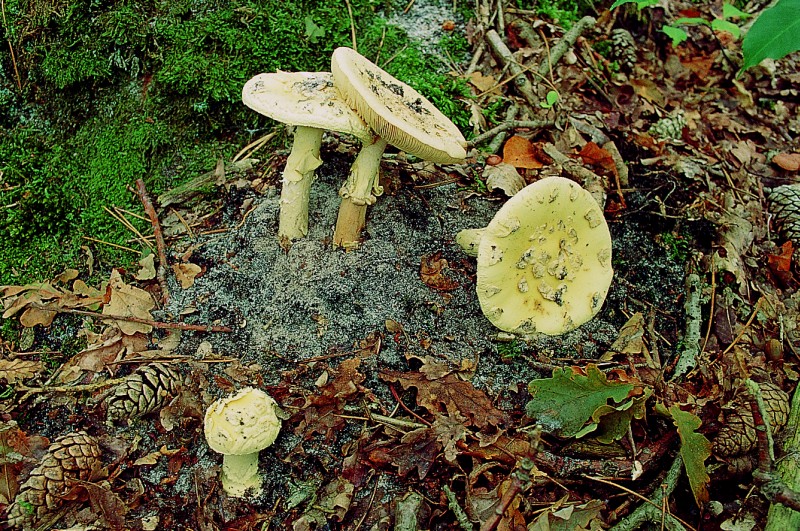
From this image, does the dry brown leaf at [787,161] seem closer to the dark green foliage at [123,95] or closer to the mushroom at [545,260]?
the mushroom at [545,260]

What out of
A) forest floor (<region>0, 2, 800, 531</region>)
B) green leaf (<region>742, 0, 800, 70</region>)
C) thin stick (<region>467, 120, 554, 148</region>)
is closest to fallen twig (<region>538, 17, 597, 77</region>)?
forest floor (<region>0, 2, 800, 531</region>)

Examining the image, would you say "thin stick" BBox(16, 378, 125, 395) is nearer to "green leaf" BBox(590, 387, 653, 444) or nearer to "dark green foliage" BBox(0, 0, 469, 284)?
"dark green foliage" BBox(0, 0, 469, 284)

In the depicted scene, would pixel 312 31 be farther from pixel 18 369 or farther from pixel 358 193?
pixel 18 369

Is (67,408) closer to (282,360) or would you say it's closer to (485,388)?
(282,360)

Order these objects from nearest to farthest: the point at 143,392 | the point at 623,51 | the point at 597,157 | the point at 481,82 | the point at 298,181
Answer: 1. the point at 143,392
2. the point at 298,181
3. the point at 597,157
4. the point at 481,82
5. the point at 623,51

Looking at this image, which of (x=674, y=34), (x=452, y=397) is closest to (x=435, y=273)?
(x=452, y=397)

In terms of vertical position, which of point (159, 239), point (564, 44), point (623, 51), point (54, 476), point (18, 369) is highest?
point (564, 44)

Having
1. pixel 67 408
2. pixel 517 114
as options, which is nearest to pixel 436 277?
pixel 517 114
